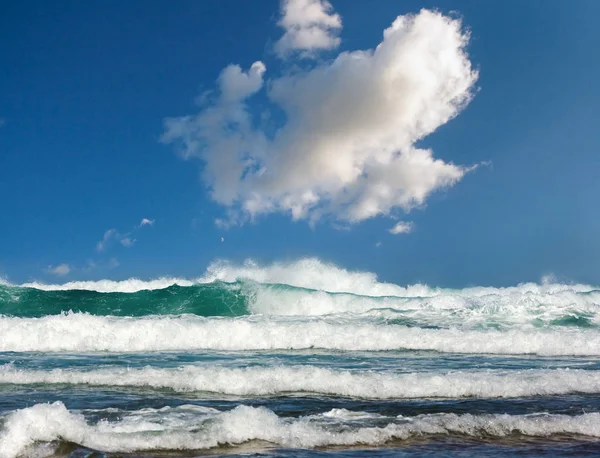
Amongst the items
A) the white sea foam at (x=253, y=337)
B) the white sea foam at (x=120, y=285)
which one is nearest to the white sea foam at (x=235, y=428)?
the white sea foam at (x=253, y=337)

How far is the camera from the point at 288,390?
7922mm

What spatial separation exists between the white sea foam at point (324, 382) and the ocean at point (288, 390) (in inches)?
1.0

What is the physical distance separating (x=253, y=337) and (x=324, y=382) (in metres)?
8.20

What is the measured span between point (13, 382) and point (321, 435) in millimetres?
5786

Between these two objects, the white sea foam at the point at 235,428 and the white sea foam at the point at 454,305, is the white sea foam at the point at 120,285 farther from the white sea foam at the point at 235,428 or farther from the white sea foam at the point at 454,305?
the white sea foam at the point at 235,428

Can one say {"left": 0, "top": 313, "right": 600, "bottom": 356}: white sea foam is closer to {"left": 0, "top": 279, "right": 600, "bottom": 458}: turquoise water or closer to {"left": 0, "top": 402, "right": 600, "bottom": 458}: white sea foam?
{"left": 0, "top": 279, "right": 600, "bottom": 458}: turquoise water

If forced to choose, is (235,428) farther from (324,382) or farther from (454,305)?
Result: (454,305)

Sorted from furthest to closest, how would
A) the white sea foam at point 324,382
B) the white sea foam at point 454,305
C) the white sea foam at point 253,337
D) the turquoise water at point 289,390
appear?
the white sea foam at point 454,305 < the white sea foam at point 253,337 < the white sea foam at point 324,382 < the turquoise water at point 289,390

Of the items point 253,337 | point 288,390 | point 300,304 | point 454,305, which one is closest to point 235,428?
point 288,390

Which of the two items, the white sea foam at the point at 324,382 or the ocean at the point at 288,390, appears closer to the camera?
the ocean at the point at 288,390

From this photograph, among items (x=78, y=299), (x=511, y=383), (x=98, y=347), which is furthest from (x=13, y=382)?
(x=78, y=299)

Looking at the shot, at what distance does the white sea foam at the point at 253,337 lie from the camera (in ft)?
47.9

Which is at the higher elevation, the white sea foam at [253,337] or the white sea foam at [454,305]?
the white sea foam at [454,305]

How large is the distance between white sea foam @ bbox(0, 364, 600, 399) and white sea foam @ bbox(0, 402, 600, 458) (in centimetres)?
162
